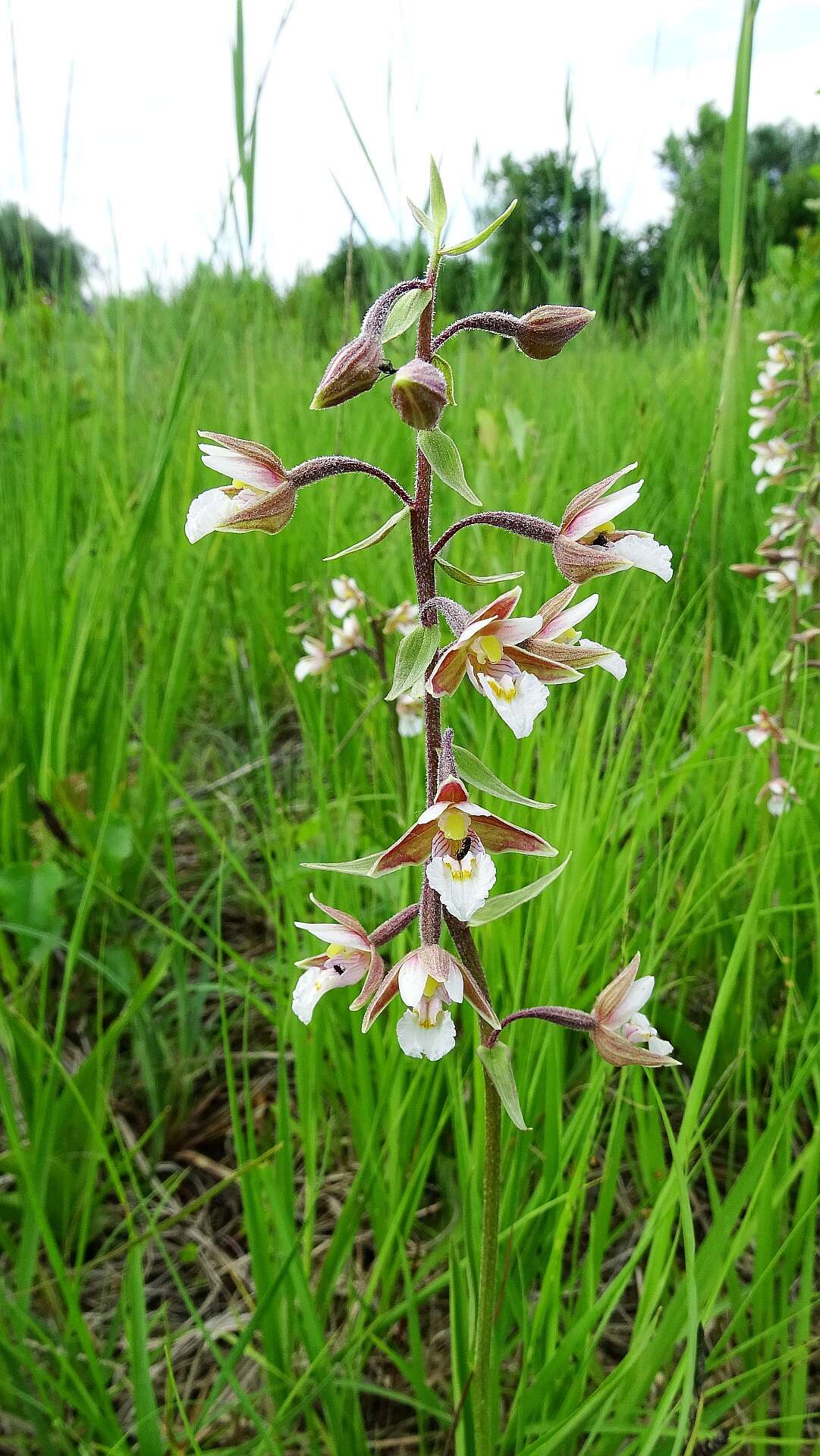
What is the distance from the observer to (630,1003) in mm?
997

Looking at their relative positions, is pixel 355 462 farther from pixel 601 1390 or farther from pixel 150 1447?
pixel 150 1447

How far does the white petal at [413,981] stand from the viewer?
850mm

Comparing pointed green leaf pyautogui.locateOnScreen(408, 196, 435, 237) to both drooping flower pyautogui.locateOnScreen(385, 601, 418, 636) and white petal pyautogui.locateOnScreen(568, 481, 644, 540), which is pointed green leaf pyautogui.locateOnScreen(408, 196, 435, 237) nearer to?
white petal pyautogui.locateOnScreen(568, 481, 644, 540)

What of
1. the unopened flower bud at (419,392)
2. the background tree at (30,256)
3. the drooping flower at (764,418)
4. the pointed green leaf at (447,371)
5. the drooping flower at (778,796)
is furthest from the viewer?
the drooping flower at (764,418)

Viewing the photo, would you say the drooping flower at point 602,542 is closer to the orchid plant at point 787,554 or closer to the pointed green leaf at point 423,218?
the pointed green leaf at point 423,218

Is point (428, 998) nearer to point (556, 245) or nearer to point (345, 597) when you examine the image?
point (345, 597)

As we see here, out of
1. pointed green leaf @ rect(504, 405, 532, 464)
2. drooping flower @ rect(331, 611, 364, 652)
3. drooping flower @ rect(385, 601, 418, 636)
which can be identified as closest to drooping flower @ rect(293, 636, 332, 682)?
drooping flower @ rect(331, 611, 364, 652)

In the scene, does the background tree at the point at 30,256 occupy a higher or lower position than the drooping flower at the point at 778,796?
higher

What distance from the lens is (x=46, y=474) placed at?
230 centimetres

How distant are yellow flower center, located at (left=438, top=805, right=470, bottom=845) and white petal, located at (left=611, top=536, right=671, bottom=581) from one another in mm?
286

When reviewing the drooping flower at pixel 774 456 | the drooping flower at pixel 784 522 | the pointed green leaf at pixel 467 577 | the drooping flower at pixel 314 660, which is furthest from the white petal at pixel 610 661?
the drooping flower at pixel 774 456

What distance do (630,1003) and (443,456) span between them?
58 cm

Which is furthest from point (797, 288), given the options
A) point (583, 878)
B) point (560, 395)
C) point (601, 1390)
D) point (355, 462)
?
point (601, 1390)

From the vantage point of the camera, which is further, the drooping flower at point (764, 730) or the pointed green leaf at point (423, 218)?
the drooping flower at point (764, 730)
